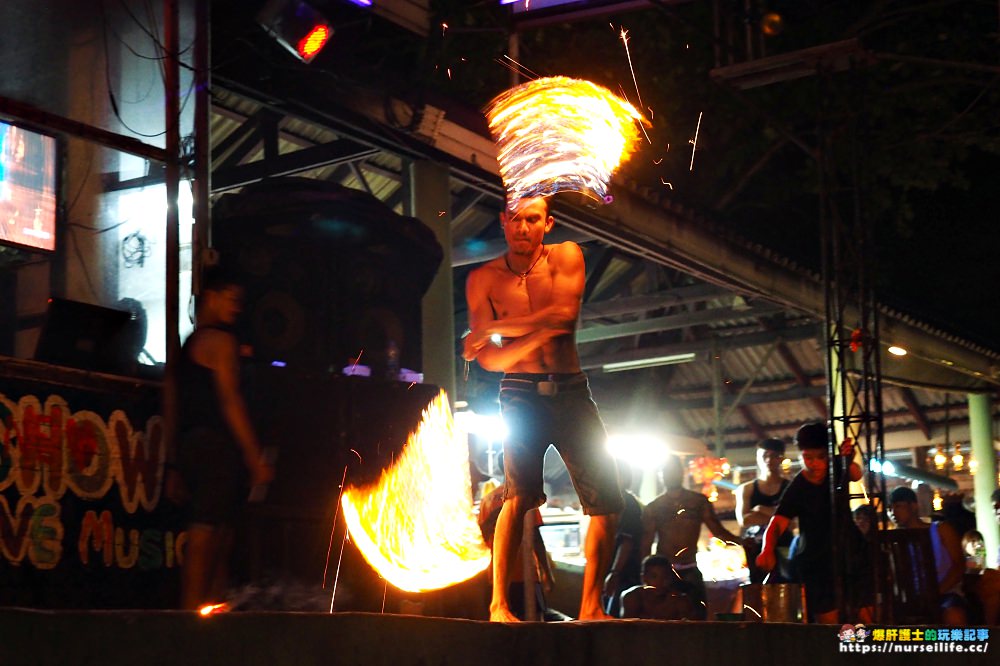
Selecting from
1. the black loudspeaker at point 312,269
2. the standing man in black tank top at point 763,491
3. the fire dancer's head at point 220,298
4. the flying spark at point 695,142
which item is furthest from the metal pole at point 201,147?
the flying spark at point 695,142

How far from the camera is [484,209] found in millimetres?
15875

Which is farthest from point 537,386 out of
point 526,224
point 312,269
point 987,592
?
point 987,592

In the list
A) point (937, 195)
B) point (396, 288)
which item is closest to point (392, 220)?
point (396, 288)

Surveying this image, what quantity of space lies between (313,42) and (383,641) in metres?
6.39

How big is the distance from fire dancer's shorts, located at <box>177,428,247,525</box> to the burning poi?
1971 mm

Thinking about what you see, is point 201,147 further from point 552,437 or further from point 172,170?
point 552,437

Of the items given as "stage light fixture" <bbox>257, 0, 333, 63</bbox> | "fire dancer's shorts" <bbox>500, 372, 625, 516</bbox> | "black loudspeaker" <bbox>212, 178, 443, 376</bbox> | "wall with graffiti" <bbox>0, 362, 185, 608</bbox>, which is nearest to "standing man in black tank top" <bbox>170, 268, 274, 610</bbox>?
"wall with graffiti" <bbox>0, 362, 185, 608</bbox>

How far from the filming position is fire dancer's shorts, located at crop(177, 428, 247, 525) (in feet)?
21.6

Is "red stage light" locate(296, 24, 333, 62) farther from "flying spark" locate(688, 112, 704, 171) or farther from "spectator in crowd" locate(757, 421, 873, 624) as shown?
Result: "flying spark" locate(688, 112, 704, 171)

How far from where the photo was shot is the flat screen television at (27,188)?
7.73 metres

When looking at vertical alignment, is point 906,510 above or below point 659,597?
above

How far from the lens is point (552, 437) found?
6.27m

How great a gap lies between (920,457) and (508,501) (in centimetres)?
2084

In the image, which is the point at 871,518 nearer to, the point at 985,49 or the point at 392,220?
the point at 392,220
